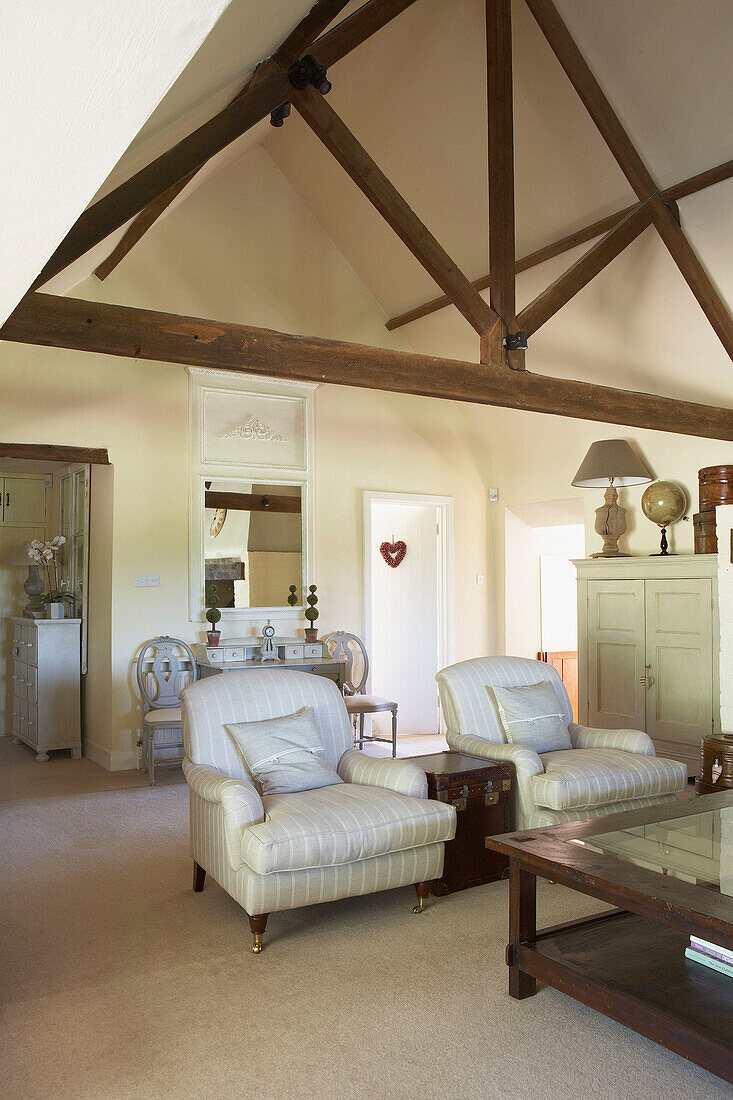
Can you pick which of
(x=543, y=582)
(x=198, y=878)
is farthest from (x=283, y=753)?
(x=543, y=582)

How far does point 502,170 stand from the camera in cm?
443

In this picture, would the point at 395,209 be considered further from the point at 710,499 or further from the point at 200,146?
the point at 710,499

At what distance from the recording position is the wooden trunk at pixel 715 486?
5.49 m

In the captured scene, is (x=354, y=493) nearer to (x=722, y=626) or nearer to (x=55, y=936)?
(x=722, y=626)

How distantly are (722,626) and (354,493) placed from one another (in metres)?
3.00

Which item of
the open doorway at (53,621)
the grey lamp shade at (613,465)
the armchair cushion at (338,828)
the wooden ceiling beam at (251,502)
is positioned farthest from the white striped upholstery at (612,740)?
the open doorway at (53,621)

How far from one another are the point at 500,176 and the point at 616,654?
11.0 ft

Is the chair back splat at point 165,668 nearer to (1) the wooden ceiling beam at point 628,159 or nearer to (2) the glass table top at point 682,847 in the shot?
(2) the glass table top at point 682,847

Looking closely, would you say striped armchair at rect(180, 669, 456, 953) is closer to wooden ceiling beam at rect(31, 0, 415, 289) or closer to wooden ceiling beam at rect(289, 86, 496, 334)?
wooden ceiling beam at rect(31, 0, 415, 289)

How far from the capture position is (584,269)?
186 inches

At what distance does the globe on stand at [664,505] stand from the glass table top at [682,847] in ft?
10.9

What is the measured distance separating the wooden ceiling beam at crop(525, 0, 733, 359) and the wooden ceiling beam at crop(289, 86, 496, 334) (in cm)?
135

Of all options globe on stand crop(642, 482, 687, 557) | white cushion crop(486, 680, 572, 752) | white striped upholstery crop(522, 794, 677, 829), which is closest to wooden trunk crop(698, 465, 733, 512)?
globe on stand crop(642, 482, 687, 557)

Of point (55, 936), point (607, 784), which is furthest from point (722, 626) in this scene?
point (55, 936)
